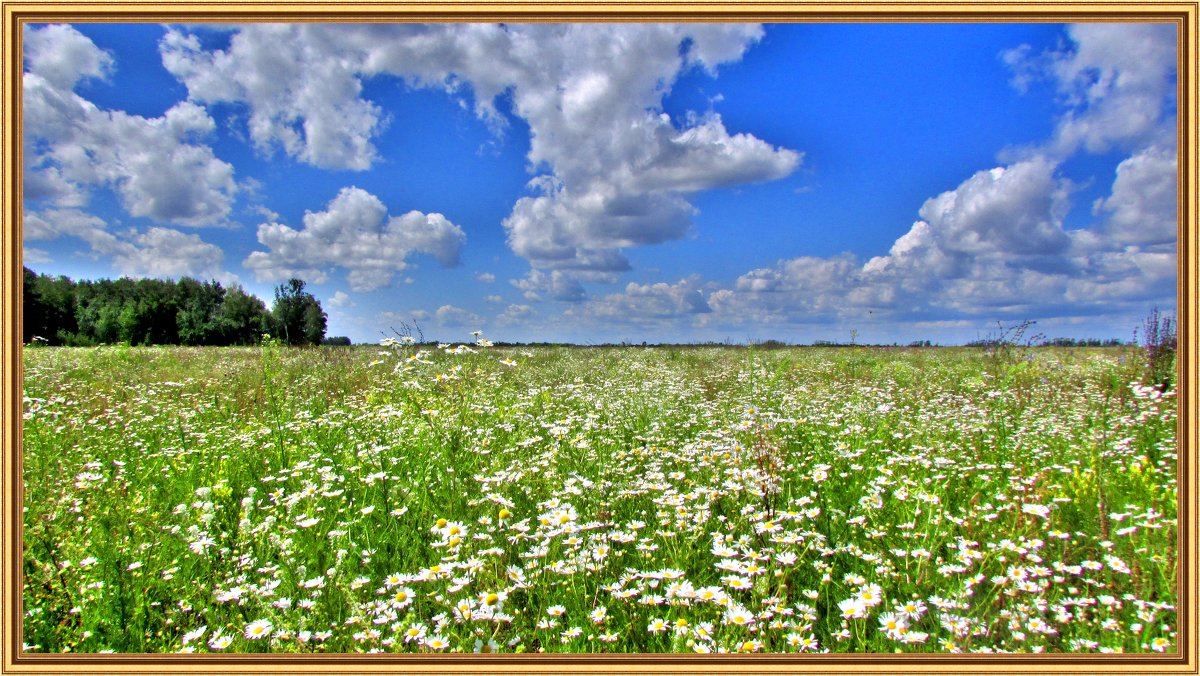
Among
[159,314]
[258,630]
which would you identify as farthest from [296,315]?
Answer: [159,314]

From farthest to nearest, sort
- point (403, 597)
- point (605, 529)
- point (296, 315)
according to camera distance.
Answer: point (296, 315), point (605, 529), point (403, 597)

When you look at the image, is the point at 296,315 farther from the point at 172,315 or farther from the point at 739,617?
the point at 172,315

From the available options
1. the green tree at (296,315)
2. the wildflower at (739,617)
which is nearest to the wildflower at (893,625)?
the wildflower at (739,617)

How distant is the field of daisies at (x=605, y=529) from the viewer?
2.25 m

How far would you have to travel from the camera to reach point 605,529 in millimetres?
3090

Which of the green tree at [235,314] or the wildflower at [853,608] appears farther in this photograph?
the green tree at [235,314]

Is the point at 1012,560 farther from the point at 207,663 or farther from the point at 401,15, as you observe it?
the point at 401,15

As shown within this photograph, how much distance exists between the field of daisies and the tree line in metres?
1.91

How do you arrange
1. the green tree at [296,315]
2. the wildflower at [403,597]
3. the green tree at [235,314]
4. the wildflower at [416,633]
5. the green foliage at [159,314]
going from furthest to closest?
the green tree at [235,314] < the green foliage at [159,314] < the green tree at [296,315] < the wildflower at [403,597] < the wildflower at [416,633]

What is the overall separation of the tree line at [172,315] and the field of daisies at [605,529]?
191 centimetres

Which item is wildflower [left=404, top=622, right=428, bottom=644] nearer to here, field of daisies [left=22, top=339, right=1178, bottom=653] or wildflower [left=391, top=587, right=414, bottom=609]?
field of daisies [left=22, top=339, right=1178, bottom=653]

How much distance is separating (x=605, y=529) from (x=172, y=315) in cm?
2340

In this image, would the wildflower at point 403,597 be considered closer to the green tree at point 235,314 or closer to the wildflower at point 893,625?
the wildflower at point 893,625

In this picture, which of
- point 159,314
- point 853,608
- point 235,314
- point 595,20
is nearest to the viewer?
point 853,608
